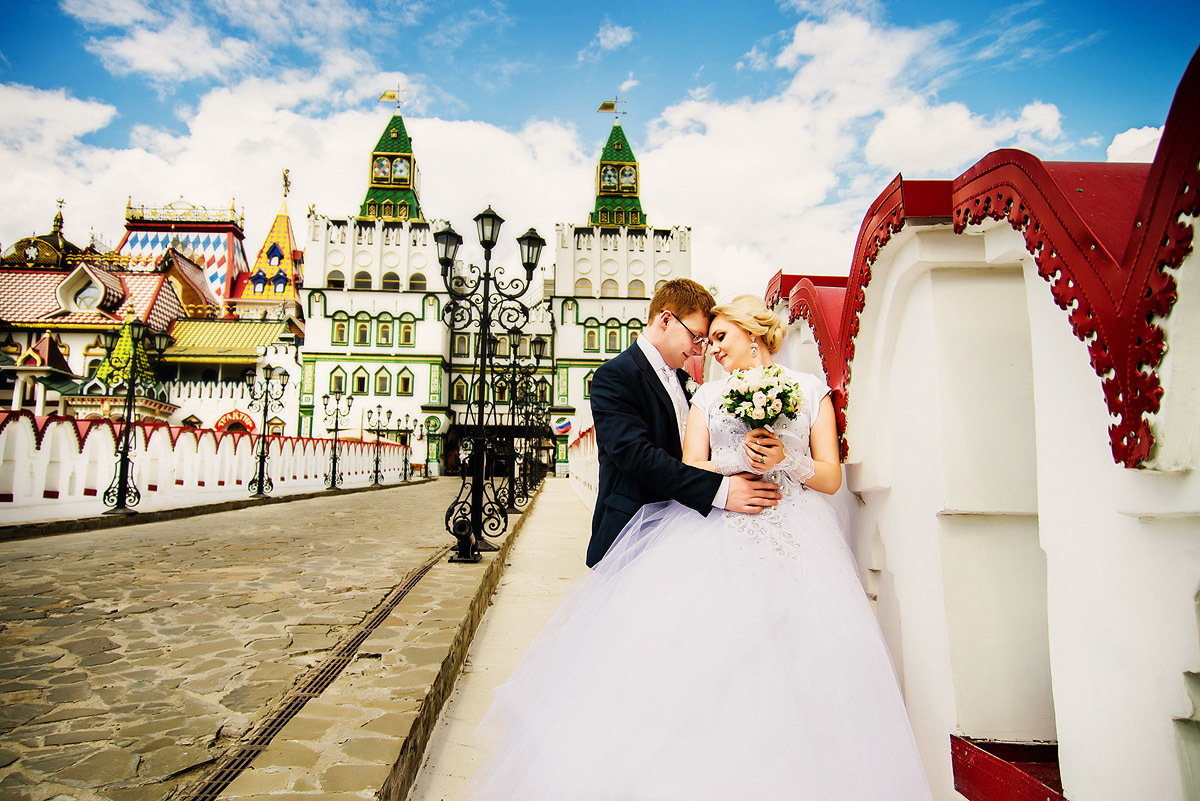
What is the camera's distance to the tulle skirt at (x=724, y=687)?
1508mm

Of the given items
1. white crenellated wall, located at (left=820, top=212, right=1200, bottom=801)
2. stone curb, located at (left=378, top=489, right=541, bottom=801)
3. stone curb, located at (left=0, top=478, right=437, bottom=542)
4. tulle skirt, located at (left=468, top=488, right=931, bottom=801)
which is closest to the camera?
white crenellated wall, located at (left=820, top=212, right=1200, bottom=801)

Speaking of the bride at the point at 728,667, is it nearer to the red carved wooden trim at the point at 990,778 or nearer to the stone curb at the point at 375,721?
the red carved wooden trim at the point at 990,778

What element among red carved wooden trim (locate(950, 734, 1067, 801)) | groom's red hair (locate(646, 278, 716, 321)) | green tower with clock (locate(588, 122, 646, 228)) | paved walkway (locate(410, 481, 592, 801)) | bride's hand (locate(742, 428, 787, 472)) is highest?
green tower with clock (locate(588, 122, 646, 228))

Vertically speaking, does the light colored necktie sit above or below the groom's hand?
above

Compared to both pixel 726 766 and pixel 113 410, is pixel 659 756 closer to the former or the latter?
pixel 726 766

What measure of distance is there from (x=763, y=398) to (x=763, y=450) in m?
0.18

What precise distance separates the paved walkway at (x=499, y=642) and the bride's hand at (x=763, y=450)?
1.50 metres

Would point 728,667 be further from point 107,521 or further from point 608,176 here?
point 608,176

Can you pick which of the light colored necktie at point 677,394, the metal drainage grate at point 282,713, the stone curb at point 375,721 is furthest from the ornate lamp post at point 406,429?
the light colored necktie at point 677,394

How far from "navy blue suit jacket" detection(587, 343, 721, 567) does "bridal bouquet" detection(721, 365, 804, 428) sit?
13.9 inches

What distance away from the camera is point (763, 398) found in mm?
1777

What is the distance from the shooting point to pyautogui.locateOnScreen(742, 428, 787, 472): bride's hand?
1865mm

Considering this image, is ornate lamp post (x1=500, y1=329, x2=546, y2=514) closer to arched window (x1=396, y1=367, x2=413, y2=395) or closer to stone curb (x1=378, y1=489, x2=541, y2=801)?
stone curb (x1=378, y1=489, x2=541, y2=801)

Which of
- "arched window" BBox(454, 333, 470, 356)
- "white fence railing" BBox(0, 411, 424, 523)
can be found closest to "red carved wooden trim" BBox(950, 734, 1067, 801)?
"white fence railing" BBox(0, 411, 424, 523)
